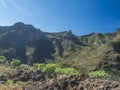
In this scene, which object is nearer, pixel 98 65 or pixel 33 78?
pixel 33 78

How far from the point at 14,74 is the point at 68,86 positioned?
30.7m

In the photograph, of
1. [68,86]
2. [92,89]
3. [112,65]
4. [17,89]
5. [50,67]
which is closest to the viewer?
[17,89]

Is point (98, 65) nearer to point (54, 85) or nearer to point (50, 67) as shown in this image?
point (50, 67)

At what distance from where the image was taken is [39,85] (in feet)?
224

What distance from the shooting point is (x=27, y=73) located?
92.2m

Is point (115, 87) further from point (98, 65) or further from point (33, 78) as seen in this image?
point (98, 65)

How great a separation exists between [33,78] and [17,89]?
168ft

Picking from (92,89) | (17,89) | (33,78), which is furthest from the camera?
(33,78)

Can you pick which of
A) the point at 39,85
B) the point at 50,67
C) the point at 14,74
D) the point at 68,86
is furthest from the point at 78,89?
the point at 50,67

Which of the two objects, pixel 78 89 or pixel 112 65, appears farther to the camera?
pixel 112 65

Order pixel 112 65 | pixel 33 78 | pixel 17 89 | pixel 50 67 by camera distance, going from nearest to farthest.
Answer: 1. pixel 17 89
2. pixel 33 78
3. pixel 50 67
4. pixel 112 65

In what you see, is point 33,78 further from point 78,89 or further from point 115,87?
point 115,87

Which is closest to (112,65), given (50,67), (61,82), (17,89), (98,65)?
(98,65)

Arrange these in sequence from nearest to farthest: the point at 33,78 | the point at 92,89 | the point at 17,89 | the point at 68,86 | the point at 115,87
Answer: the point at 17,89, the point at 115,87, the point at 92,89, the point at 68,86, the point at 33,78
